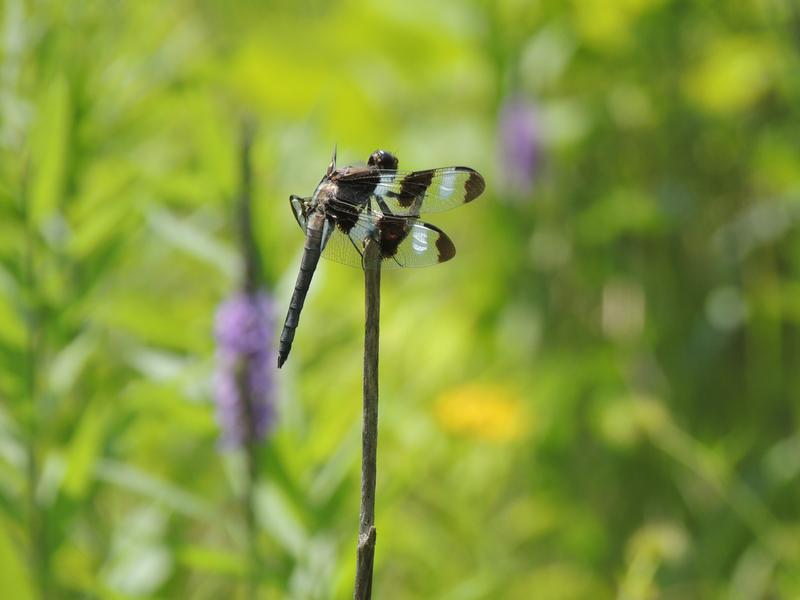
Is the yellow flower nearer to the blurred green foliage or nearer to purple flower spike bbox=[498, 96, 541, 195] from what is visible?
the blurred green foliage

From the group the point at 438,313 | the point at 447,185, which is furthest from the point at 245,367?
the point at 438,313

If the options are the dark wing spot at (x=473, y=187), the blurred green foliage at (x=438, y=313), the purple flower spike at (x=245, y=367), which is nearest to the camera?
the dark wing spot at (x=473, y=187)

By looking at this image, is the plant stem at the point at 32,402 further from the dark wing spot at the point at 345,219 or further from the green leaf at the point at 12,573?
the dark wing spot at the point at 345,219

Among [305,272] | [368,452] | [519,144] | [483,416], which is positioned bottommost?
[368,452]

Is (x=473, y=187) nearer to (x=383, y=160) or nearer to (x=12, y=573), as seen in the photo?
(x=383, y=160)

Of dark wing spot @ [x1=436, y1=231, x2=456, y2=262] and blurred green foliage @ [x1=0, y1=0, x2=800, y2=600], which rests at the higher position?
blurred green foliage @ [x1=0, y1=0, x2=800, y2=600]

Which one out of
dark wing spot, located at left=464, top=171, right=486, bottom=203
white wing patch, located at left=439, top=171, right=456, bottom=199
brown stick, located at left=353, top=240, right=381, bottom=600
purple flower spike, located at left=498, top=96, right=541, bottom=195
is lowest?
brown stick, located at left=353, top=240, right=381, bottom=600

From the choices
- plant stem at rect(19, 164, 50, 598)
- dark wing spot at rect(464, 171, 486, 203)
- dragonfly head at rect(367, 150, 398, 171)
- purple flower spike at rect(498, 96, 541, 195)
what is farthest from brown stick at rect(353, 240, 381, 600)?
purple flower spike at rect(498, 96, 541, 195)

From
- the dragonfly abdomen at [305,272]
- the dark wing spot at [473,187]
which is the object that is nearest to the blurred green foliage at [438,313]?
the dragonfly abdomen at [305,272]
